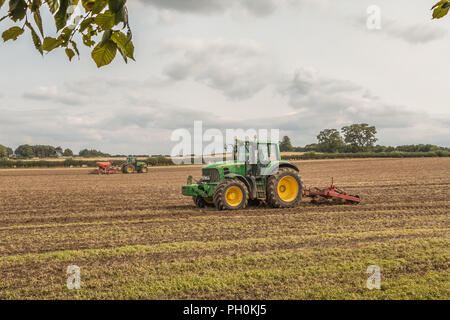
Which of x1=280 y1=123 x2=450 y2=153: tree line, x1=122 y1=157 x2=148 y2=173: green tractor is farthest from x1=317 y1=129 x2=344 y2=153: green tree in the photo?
x1=122 y1=157 x2=148 y2=173: green tractor

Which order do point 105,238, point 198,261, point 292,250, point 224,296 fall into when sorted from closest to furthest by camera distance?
1. point 224,296
2. point 198,261
3. point 292,250
4. point 105,238

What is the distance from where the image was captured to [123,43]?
197 centimetres

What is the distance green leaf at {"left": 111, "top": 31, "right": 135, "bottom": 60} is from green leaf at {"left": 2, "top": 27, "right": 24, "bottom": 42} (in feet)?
1.76

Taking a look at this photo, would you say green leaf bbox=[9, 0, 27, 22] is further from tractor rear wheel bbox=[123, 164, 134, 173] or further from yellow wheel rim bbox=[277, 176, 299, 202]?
tractor rear wheel bbox=[123, 164, 134, 173]

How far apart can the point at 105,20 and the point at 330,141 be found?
80141 millimetres

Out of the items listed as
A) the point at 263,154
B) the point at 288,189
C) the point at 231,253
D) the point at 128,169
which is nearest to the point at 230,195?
Answer: the point at 263,154

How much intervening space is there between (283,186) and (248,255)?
5906mm

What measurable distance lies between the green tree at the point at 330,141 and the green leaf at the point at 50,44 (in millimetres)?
77578

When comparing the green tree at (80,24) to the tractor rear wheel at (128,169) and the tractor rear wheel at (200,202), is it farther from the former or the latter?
the tractor rear wheel at (128,169)

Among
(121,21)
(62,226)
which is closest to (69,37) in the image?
(121,21)

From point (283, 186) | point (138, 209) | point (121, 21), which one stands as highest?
point (121, 21)

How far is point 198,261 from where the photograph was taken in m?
5.62

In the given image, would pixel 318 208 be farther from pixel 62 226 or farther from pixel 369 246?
pixel 62 226
